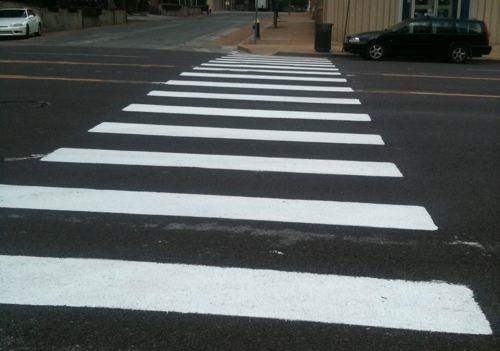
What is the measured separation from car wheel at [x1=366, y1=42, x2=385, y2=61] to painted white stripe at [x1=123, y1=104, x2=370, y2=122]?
11.8 m

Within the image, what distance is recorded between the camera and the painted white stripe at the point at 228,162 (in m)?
7.21

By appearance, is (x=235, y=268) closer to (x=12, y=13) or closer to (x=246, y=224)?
(x=246, y=224)

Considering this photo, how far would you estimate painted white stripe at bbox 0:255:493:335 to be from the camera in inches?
152

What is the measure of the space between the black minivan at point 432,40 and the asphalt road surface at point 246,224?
10470 millimetres

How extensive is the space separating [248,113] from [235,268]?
20.3 ft

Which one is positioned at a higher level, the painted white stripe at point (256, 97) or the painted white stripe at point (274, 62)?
the painted white stripe at point (274, 62)

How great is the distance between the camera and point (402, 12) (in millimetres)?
27562

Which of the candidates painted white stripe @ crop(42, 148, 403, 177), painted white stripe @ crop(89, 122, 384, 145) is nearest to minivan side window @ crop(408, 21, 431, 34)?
painted white stripe @ crop(89, 122, 384, 145)

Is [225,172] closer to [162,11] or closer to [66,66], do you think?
[66,66]

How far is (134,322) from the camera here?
3748 millimetres

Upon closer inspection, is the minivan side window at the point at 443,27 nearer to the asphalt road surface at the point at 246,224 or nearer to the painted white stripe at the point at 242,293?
the asphalt road surface at the point at 246,224

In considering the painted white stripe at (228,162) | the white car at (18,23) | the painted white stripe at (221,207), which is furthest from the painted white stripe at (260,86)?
the white car at (18,23)

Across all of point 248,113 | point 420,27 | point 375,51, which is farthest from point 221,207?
point 420,27

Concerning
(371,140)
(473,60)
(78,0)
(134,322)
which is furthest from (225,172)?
(78,0)
